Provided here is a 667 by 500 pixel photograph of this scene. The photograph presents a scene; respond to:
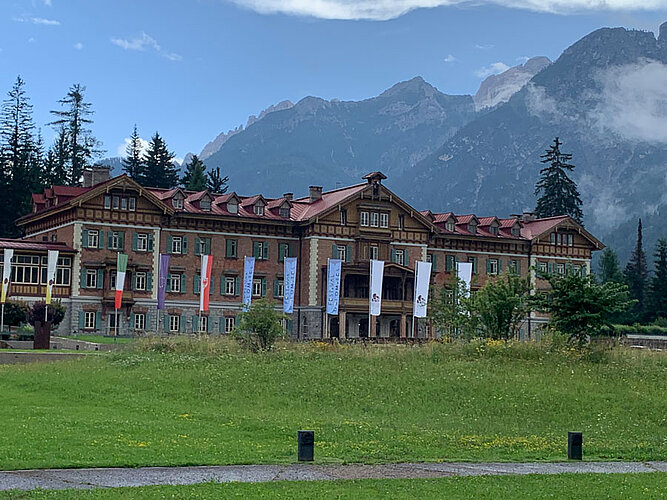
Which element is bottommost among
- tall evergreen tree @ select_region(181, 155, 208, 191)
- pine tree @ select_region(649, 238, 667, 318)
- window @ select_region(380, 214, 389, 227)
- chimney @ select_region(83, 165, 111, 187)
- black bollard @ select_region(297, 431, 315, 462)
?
black bollard @ select_region(297, 431, 315, 462)

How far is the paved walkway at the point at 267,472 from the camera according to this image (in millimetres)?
16781

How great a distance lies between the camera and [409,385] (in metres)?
32.3

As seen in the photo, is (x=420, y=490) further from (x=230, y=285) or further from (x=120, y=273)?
(x=230, y=285)

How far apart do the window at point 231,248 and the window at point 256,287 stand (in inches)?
95.5

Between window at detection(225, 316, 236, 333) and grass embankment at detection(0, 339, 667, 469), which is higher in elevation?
window at detection(225, 316, 236, 333)

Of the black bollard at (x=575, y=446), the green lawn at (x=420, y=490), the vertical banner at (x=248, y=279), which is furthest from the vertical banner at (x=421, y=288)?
the green lawn at (x=420, y=490)

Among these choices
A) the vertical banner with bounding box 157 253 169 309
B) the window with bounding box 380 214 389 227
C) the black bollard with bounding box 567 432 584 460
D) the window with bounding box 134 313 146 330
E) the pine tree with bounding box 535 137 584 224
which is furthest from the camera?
the pine tree with bounding box 535 137 584 224

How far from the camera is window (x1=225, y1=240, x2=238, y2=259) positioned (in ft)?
238

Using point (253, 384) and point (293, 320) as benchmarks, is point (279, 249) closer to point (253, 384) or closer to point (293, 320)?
point (293, 320)

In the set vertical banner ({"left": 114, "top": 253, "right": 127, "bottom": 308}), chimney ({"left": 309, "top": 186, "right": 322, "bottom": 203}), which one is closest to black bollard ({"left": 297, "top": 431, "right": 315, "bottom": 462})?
vertical banner ({"left": 114, "top": 253, "right": 127, "bottom": 308})

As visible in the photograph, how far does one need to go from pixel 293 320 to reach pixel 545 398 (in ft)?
145

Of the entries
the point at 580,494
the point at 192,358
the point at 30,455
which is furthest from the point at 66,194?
the point at 580,494

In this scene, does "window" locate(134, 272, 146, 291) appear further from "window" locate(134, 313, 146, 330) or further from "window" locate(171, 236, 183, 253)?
"window" locate(171, 236, 183, 253)

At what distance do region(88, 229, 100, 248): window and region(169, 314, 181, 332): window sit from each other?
24.0 ft
